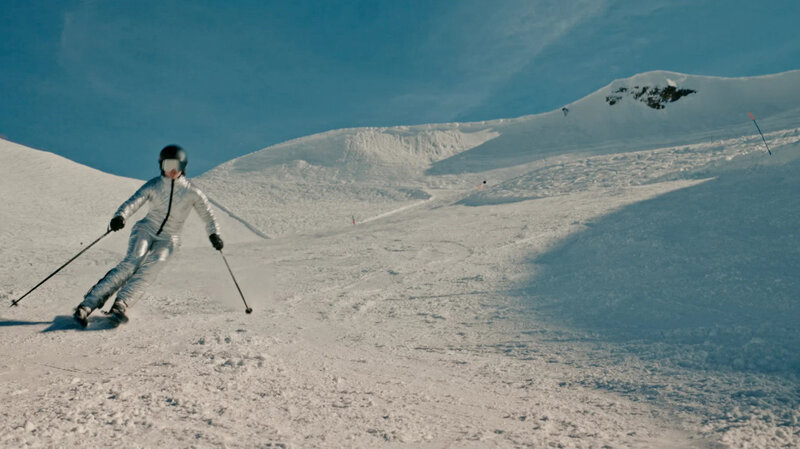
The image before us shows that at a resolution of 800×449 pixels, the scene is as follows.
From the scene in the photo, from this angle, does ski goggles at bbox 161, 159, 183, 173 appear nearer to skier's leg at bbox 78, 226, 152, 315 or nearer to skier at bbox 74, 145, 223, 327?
skier at bbox 74, 145, 223, 327

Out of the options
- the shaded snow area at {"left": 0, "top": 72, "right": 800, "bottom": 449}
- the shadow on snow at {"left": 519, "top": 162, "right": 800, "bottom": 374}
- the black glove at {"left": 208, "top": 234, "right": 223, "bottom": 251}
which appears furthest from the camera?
the black glove at {"left": 208, "top": 234, "right": 223, "bottom": 251}

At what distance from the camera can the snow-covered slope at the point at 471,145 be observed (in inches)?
1016

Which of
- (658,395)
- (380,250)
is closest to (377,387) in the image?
(658,395)

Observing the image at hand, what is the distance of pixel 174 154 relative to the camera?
184 inches

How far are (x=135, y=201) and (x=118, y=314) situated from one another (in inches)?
43.3

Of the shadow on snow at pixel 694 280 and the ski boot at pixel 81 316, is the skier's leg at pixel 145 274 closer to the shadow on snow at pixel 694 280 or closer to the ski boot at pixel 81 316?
the ski boot at pixel 81 316

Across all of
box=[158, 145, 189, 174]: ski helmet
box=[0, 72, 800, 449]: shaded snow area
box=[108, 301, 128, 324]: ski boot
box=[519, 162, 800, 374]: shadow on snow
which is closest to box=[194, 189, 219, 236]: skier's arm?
box=[158, 145, 189, 174]: ski helmet

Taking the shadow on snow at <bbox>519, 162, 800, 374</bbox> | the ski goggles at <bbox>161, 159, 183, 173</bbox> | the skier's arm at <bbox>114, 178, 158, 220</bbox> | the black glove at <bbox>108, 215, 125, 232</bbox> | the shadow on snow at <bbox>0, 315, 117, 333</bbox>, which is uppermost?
the ski goggles at <bbox>161, 159, 183, 173</bbox>

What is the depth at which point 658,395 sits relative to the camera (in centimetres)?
283

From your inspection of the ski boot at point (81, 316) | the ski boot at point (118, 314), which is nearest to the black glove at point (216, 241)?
the ski boot at point (118, 314)

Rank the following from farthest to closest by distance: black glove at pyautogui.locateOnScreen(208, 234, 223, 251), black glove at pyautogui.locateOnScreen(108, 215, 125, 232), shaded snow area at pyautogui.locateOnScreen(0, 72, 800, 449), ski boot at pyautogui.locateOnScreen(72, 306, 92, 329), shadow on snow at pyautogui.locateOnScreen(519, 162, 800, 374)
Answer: black glove at pyautogui.locateOnScreen(208, 234, 223, 251) < black glove at pyautogui.locateOnScreen(108, 215, 125, 232) < ski boot at pyautogui.locateOnScreen(72, 306, 92, 329) < shadow on snow at pyautogui.locateOnScreen(519, 162, 800, 374) < shaded snow area at pyautogui.locateOnScreen(0, 72, 800, 449)

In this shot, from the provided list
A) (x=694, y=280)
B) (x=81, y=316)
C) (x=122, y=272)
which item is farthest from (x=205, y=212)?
(x=694, y=280)

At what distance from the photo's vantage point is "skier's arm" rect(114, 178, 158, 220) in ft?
15.3

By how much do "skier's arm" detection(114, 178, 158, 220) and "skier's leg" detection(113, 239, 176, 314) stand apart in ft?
1.38
